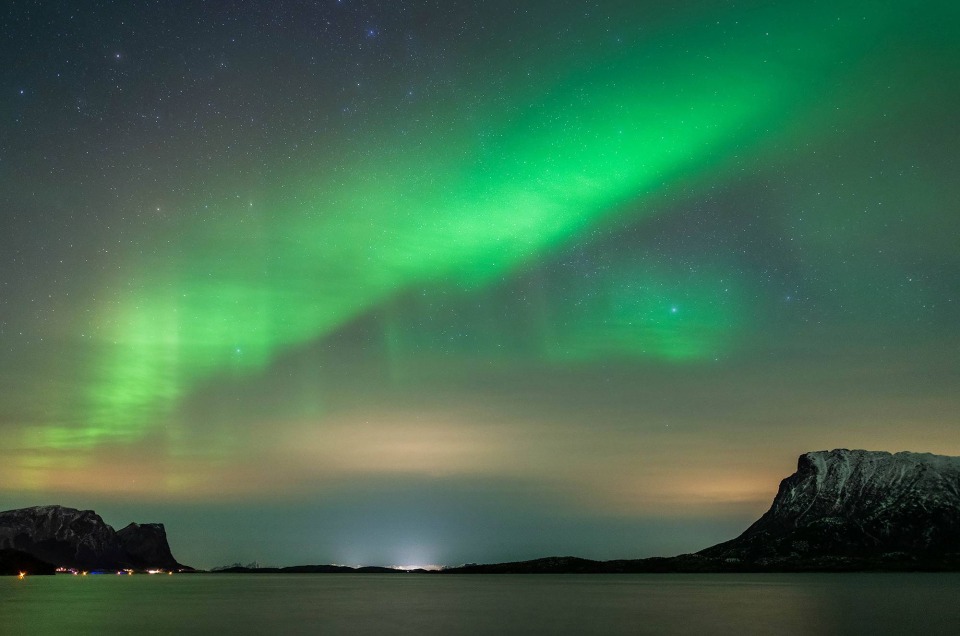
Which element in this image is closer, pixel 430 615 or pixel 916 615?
pixel 916 615

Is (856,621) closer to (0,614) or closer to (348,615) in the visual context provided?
(348,615)

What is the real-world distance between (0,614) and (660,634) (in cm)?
10775

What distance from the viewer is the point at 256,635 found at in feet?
252

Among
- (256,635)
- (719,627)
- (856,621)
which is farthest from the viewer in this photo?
(856,621)

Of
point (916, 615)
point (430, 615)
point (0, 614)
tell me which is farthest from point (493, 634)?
point (0, 614)

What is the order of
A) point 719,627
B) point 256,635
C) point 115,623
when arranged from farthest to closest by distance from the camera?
point 115,623
point 719,627
point 256,635

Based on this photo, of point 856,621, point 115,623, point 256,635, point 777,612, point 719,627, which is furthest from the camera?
point 777,612

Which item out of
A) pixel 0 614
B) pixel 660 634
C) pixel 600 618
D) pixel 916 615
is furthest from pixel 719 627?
pixel 0 614

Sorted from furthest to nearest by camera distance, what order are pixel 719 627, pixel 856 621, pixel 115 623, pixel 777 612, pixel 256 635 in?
pixel 777 612 → pixel 115 623 → pixel 856 621 → pixel 719 627 → pixel 256 635

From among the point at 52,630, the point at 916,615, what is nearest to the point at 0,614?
the point at 52,630

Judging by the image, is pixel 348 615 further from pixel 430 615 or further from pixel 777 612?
pixel 777 612

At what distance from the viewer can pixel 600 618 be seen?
338ft

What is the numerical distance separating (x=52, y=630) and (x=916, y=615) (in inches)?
4597

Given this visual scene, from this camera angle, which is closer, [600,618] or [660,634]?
[660,634]
